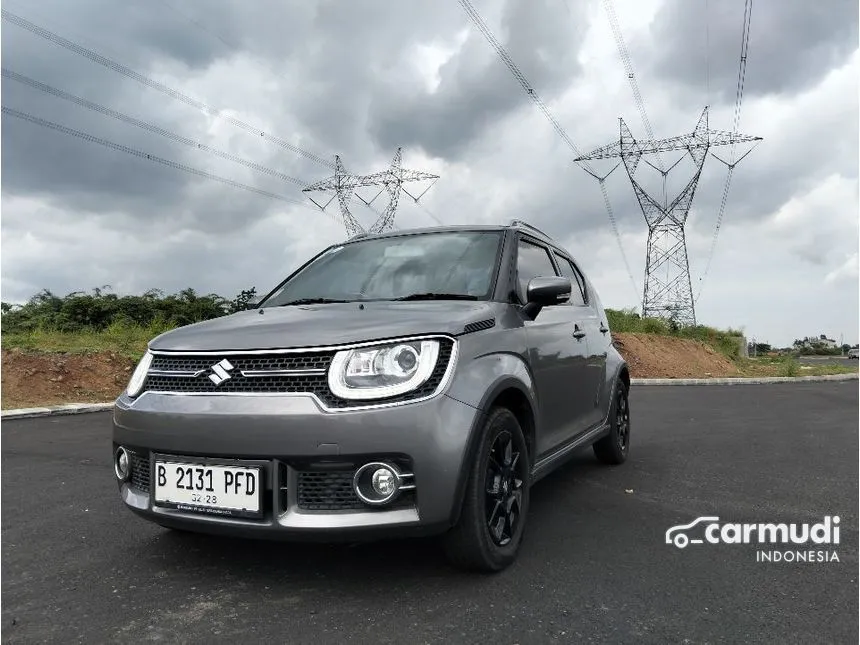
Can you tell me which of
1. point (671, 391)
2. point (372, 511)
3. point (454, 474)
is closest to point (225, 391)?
point (372, 511)

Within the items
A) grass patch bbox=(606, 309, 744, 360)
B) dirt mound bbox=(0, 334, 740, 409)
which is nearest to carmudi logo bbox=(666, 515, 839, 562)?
dirt mound bbox=(0, 334, 740, 409)

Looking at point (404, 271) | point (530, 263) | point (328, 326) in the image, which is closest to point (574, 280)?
point (530, 263)

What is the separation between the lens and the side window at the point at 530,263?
13.3ft

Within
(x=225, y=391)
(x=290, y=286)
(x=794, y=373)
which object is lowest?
(x=794, y=373)

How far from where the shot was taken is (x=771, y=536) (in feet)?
12.7

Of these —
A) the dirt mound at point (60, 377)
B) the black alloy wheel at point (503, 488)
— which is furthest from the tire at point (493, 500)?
the dirt mound at point (60, 377)

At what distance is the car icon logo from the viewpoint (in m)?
3.73

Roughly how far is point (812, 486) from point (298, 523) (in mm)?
4073

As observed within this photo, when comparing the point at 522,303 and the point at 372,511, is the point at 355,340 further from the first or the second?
the point at 522,303

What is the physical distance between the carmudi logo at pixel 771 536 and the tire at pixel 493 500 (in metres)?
1.00

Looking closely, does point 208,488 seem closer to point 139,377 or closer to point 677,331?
point 139,377

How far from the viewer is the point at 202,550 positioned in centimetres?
357

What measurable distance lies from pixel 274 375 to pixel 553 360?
5.90 feet

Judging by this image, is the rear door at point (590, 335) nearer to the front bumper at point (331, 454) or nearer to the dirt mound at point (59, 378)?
the front bumper at point (331, 454)
